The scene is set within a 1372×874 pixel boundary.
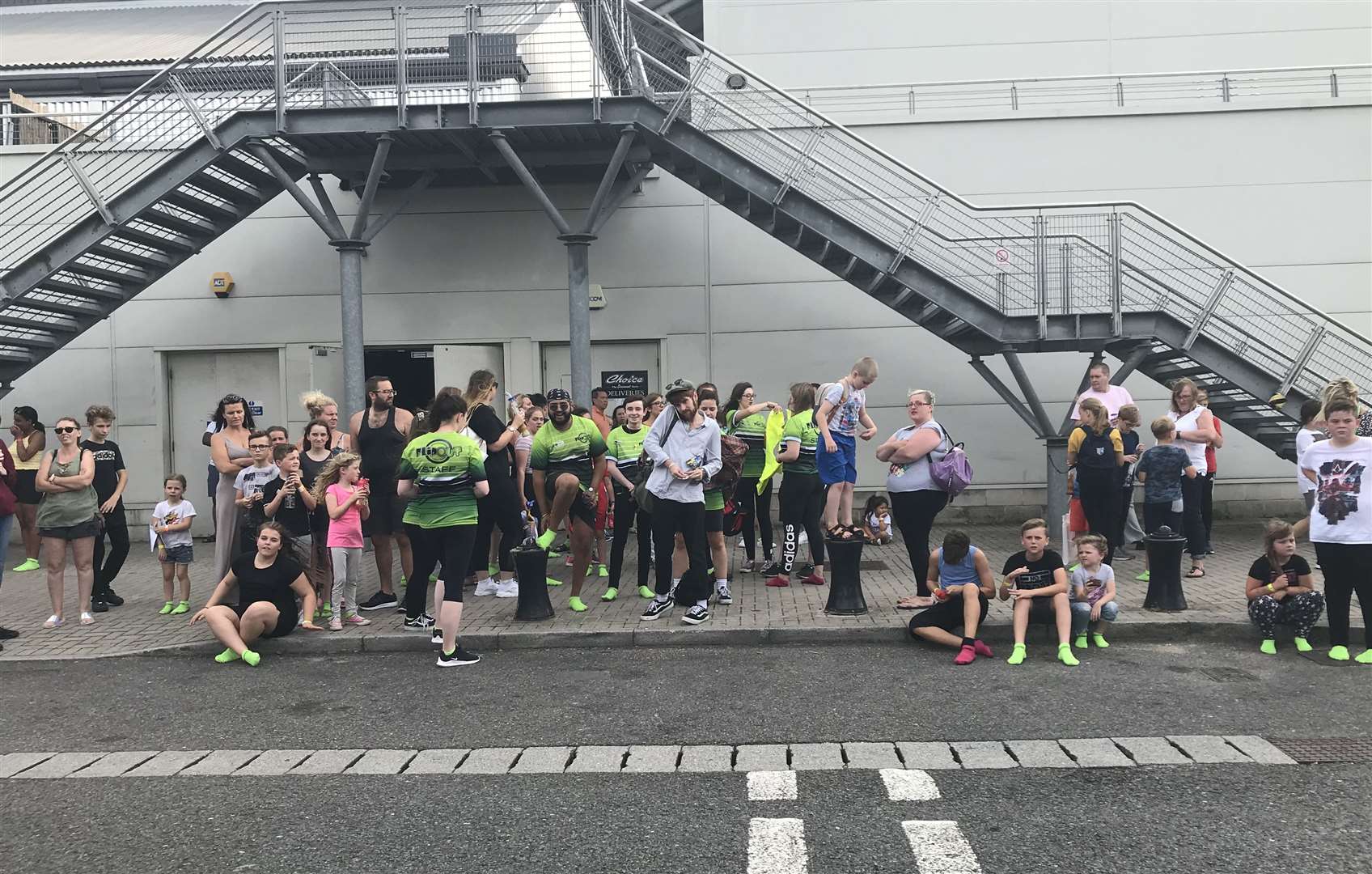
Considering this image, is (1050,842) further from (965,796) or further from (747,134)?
(747,134)

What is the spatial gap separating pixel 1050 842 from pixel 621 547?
210 inches

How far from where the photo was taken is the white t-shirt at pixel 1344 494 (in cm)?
662

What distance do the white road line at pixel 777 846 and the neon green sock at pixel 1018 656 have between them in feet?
9.50

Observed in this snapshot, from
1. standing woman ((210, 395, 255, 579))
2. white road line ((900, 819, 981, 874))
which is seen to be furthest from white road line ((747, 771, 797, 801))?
standing woman ((210, 395, 255, 579))

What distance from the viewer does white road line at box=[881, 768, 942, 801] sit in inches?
177

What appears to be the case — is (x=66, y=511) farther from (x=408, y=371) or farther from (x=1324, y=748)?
(x=1324, y=748)

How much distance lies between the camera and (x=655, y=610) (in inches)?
313

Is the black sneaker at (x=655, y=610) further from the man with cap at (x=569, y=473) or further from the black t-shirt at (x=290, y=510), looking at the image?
the black t-shirt at (x=290, y=510)

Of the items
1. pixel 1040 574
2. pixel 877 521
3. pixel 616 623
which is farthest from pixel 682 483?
pixel 877 521

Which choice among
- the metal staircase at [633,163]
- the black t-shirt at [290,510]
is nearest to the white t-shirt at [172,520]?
the black t-shirt at [290,510]

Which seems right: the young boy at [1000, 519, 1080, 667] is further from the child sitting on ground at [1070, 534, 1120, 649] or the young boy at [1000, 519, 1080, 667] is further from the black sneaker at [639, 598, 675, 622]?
the black sneaker at [639, 598, 675, 622]

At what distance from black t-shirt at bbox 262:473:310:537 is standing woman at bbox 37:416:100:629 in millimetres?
1516

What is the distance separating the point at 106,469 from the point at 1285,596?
911 centimetres

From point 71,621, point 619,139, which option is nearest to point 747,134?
point 619,139
